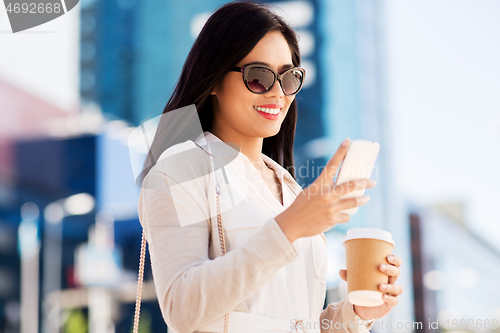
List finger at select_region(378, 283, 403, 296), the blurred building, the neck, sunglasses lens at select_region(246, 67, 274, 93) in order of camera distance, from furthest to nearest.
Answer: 1. the blurred building
2. the neck
3. sunglasses lens at select_region(246, 67, 274, 93)
4. finger at select_region(378, 283, 403, 296)

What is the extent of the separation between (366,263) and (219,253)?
0.51m

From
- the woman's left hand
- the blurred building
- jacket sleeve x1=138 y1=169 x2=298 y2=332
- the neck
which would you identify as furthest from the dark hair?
the blurred building

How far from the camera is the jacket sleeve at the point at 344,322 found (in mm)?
1997

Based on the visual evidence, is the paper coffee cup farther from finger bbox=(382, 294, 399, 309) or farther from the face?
the face

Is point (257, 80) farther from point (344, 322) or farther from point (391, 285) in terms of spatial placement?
point (344, 322)

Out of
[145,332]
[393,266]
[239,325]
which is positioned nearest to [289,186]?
[393,266]

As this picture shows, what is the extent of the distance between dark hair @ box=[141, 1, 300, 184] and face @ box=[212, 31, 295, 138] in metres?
0.04

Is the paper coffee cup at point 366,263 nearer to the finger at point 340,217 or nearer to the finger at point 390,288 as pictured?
the finger at point 390,288

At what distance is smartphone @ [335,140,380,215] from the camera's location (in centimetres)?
144

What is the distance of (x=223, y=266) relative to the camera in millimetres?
1399

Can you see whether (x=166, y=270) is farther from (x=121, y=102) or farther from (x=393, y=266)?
(x=121, y=102)

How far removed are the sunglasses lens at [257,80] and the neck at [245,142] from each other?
247 mm

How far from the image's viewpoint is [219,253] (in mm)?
1638
